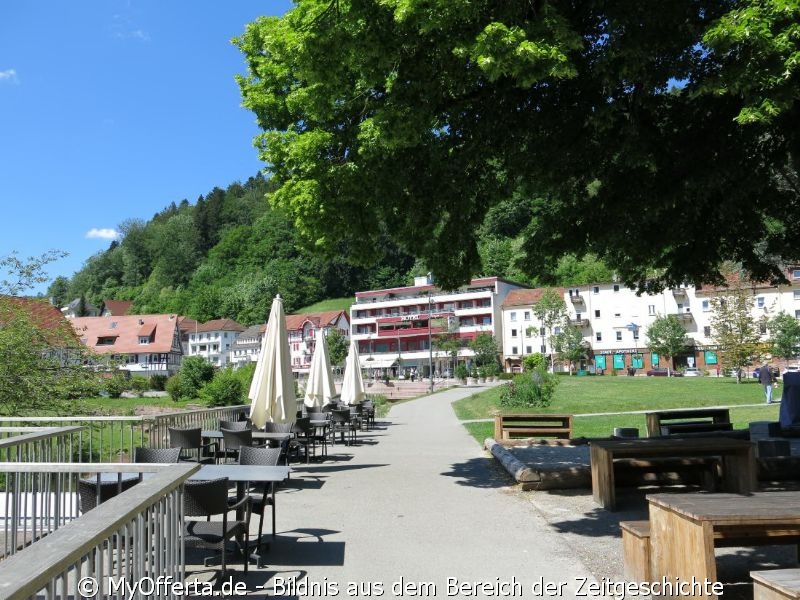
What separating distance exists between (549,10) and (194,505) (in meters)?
5.88

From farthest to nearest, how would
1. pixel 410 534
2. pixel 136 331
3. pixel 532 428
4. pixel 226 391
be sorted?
pixel 136 331 → pixel 226 391 → pixel 532 428 → pixel 410 534

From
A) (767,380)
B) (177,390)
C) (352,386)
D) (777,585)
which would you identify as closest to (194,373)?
(177,390)

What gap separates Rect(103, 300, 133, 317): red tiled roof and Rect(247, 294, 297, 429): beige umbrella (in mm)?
155356

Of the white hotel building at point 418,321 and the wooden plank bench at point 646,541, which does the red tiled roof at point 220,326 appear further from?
the wooden plank bench at point 646,541

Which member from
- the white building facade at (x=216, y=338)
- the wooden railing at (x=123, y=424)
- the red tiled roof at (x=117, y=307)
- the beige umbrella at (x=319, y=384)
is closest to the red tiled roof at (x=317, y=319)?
the white building facade at (x=216, y=338)

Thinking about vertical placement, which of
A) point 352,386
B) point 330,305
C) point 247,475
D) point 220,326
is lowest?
point 247,475

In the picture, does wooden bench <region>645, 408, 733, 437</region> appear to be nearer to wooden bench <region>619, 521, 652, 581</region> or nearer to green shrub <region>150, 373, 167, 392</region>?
wooden bench <region>619, 521, 652, 581</region>

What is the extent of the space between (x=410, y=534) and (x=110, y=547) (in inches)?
192

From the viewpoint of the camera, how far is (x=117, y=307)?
158 meters

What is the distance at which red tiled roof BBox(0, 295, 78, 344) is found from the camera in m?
15.6

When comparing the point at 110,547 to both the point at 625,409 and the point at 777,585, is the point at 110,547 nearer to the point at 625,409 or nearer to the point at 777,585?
the point at 777,585

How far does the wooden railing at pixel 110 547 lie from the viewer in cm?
215

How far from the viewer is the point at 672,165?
895 centimetres

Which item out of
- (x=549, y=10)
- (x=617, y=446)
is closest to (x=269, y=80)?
(x=549, y=10)
